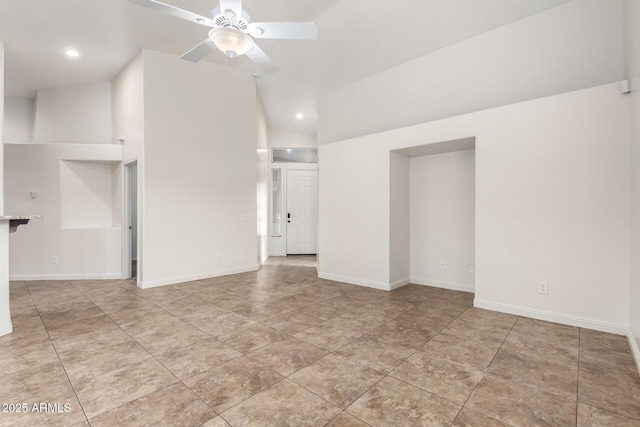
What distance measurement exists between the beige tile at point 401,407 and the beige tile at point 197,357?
47.1 inches

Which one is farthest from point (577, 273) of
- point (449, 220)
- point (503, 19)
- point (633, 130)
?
point (503, 19)

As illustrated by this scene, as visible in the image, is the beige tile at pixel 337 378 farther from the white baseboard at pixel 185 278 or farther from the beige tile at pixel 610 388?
the white baseboard at pixel 185 278

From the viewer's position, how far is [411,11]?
3.68m

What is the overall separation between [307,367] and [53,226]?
5.92m

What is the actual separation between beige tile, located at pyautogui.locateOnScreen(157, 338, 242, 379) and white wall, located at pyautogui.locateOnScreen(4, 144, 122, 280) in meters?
3.93

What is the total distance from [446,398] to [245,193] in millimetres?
4908

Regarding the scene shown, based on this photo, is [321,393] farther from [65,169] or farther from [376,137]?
[65,169]

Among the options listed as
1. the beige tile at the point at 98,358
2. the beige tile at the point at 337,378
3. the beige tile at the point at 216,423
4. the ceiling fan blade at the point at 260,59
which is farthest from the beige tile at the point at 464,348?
the ceiling fan blade at the point at 260,59

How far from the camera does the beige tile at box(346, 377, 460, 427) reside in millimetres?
1744

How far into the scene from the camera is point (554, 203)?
323cm

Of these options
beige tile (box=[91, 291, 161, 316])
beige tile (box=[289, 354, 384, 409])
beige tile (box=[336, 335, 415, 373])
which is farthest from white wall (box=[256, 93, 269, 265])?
beige tile (box=[289, 354, 384, 409])

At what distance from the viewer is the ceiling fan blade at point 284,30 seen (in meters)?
2.57

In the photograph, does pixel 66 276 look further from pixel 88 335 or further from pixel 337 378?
pixel 337 378

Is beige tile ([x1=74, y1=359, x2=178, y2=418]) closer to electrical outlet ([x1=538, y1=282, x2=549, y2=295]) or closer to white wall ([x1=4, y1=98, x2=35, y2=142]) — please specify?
electrical outlet ([x1=538, y1=282, x2=549, y2=295])
